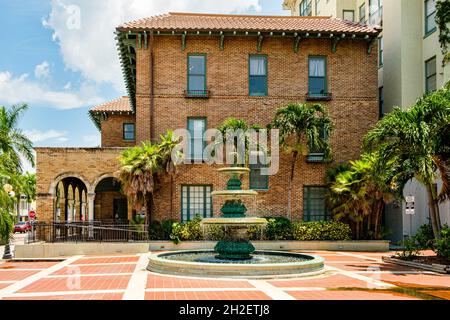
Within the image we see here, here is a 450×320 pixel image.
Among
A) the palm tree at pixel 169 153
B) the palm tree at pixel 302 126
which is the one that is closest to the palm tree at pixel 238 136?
the palm tree at pixel 302 126

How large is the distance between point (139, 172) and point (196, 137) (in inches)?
174

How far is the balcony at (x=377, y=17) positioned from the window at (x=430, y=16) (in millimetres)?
3937

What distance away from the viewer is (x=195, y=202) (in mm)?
28641

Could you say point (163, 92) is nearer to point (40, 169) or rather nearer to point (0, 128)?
point (40, 169)

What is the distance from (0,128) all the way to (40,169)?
10.0 metres

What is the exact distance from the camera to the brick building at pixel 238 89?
28453 millimetres

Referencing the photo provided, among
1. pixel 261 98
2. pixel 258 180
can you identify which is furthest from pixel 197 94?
pixel 258 180

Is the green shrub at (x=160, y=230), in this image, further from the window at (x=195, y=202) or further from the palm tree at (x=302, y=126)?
the palm tree at (x=302, y=126)

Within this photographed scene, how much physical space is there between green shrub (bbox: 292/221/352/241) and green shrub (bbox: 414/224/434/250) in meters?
6.31

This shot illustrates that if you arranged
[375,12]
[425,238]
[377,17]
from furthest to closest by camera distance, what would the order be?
1. [375,12]
2. [377,17]
3. [425,238]

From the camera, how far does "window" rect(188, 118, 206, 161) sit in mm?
28641

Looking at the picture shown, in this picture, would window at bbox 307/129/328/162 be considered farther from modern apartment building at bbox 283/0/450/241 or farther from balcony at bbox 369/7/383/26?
balcony at bbox 369/7/383/26

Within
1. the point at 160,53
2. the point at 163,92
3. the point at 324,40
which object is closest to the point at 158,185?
the point at 163,92

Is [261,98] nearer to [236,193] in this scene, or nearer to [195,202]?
[195,202]
